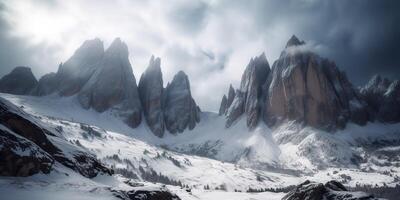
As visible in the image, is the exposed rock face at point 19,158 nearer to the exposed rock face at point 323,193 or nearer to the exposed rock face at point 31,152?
the exposed rock face at point 31,152

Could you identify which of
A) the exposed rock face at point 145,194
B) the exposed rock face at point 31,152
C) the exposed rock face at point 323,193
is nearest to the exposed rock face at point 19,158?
the exposed rock face at point 31,152

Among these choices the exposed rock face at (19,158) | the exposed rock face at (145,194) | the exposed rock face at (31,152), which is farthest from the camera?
the exposed rock face at (145,194)

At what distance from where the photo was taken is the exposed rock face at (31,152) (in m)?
24.8

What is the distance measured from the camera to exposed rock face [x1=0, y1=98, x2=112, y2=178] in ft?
81.5

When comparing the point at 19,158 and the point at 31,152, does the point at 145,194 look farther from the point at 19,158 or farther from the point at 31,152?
the point at 19,158

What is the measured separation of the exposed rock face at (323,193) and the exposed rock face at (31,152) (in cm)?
2001

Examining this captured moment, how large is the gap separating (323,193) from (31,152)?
22.7m

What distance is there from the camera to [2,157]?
79.5ft

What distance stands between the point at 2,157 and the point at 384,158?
213426 millimetres

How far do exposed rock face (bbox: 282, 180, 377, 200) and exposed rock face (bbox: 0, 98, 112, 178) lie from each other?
20.0 metres

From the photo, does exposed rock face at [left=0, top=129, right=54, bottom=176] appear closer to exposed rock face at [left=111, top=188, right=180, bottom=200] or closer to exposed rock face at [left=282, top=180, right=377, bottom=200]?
exposed rock face at [left=111, top=188, right=180, bottom=200]

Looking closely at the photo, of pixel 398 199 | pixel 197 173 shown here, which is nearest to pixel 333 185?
pixel 398 199

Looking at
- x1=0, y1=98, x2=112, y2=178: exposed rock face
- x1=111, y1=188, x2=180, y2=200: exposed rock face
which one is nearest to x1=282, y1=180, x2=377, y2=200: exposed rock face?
x1=111, y1=188, x2=180, y2=200: exposed rock face

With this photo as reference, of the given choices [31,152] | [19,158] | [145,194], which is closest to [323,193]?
[145,194]
